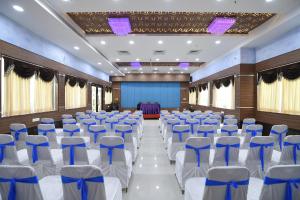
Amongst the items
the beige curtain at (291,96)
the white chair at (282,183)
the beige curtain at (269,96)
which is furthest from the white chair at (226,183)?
the beige curtain at (269,96)

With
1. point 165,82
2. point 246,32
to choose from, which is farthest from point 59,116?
point 165,82

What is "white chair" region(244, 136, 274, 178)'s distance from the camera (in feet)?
11.7

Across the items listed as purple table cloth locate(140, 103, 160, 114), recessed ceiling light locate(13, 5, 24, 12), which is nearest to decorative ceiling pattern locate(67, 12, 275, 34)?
recessed ceiling light locate(13, 5, 24, 12)

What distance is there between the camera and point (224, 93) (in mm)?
12273

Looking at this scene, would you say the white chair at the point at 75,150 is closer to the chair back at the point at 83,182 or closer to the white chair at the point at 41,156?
the white chair at the point at 41,156

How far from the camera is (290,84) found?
7352mm

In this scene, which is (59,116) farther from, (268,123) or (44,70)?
(268,123)

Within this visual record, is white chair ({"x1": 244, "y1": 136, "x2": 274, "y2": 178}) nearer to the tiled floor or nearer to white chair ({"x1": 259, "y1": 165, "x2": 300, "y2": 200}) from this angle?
the tiled floor

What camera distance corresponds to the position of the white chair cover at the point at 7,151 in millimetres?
3498

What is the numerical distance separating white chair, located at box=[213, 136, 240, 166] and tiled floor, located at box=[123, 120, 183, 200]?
2.83 feet

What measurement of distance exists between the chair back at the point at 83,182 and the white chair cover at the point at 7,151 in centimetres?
188

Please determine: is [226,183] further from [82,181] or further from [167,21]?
[167,21]

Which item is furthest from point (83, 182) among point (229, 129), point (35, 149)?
point (229, 129)

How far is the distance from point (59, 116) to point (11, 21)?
178 inches
